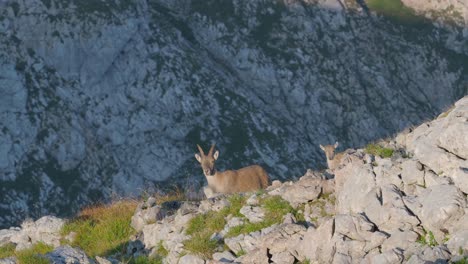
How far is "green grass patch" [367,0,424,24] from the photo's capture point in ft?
368

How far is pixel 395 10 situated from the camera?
114250 millimetres

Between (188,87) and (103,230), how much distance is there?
70.1 metres

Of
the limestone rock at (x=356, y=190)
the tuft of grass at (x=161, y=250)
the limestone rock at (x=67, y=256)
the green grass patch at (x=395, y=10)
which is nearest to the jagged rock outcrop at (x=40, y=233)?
the tuft of grass at (x=161, y=250)

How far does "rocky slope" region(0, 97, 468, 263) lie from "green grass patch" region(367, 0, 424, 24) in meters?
95.8

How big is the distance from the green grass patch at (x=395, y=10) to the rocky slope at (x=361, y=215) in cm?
9584

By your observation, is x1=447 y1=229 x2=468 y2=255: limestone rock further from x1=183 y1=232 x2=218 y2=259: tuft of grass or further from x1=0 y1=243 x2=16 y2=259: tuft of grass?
x1=0 y1=243 x2=16 y2=259: tuft of grass

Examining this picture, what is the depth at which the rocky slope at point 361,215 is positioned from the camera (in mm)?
14664

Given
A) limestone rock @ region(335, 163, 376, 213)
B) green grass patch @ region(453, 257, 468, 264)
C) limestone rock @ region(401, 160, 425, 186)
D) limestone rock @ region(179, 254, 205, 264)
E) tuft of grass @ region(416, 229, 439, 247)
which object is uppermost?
limestone rock @ region(401, 160, 425, 186)

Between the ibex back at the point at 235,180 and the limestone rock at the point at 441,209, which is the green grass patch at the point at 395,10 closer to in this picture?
the ibex back at the point at 235,180

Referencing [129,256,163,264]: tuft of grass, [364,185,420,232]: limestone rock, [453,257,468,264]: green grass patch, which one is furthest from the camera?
→ [129,256,163,264]: tuft of grass

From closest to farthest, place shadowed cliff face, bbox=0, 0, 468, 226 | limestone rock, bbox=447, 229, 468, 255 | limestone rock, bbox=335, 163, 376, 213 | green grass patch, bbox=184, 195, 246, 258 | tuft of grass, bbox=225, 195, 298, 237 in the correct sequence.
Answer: limestone rock, bbox=447, 229, 468, 255 → limestone rock, bbox=335, 163, 376, 213 → green grass patch, bbox=184, 195, 246, 258 → tuft of grass, bbox=225, 195, 298, 237 → shadowed cliff face, bbox=0, 0, 468, 226

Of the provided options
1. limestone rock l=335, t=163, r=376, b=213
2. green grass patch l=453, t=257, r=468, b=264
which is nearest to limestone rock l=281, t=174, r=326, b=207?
limestone rock l=335, t=163, r=376, b=213

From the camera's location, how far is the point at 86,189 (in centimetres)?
8088

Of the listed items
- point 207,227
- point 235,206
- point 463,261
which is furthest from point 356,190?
point 207,227
